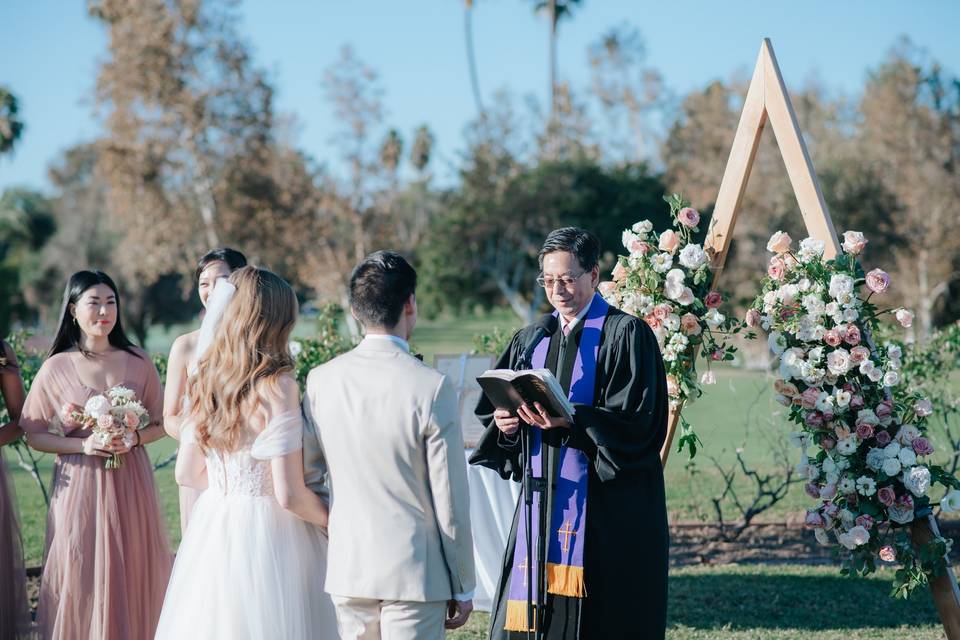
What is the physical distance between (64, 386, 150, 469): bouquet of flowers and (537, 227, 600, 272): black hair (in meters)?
2.41

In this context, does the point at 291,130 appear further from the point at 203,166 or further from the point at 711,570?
the point at 711,570

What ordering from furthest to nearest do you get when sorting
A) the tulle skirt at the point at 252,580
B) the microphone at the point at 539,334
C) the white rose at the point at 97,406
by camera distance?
the white rose at the point at 97,406 → the microphone at the point at 539,334 → the tulle skirt at the point at 252,580

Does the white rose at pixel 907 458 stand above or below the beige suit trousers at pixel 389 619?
above

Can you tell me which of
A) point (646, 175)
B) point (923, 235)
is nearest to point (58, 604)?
point (646, 175)

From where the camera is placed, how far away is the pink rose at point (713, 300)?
5719 mm

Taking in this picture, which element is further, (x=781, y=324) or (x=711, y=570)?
(x=711, y=570)

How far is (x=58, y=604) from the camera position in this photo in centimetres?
516

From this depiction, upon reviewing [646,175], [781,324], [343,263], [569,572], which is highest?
[646,175]

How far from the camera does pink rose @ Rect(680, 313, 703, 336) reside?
18.5 feet

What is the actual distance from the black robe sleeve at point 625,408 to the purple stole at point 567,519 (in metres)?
0.06

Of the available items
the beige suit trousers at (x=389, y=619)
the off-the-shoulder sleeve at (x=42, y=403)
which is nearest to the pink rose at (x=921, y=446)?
the beige suit trousers at (x=389, y=619)

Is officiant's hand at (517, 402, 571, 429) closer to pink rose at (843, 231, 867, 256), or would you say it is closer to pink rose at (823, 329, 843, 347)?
pink rose at (823, 329, 843, 347)

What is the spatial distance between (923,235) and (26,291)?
1559 inches

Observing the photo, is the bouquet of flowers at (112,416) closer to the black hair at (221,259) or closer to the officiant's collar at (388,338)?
the black hair at (221,259)
